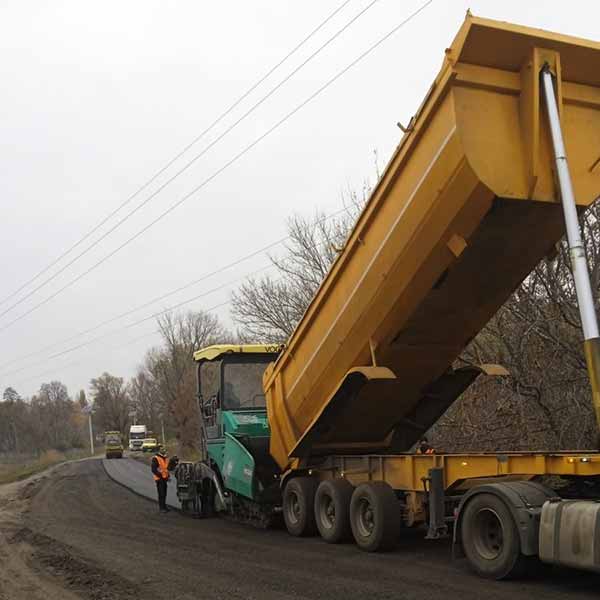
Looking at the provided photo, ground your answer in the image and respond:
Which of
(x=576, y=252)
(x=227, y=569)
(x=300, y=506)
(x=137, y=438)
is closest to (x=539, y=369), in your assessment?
(x=300, y=506)

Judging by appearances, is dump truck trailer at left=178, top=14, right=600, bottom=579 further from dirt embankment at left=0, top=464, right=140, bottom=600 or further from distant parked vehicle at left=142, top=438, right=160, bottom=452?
distant parked vehicle at left=142, top=438, right=160, bottom=452

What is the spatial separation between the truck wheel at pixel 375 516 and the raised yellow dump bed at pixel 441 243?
1.04 metres

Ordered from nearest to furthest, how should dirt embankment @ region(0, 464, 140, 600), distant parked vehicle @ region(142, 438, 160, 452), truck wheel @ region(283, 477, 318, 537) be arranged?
dirt embankment @ region(0, 464, 140, 600) → truck wheel @ region(283, 477, 318, 537) → distant parked vehicle @ region(142, 438, 160, 452)

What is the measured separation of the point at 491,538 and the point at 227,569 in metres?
2.83

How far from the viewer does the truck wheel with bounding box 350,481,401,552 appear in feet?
27.5

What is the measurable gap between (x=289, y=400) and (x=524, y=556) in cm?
405

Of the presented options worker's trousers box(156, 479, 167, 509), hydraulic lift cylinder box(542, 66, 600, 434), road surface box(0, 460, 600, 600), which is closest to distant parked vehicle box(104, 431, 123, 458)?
worker's trousers box(156, 479, 167, 509)

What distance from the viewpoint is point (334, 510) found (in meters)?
9.35

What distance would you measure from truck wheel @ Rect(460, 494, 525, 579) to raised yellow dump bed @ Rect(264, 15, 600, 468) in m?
1.91

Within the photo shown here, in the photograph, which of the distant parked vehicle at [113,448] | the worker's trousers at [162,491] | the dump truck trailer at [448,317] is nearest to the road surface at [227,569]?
the dump truck trailer at [448,317]

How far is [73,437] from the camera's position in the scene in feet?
346

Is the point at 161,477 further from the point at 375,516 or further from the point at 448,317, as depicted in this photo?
the point at 448,317

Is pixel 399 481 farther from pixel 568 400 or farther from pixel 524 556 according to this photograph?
pixel 568 400

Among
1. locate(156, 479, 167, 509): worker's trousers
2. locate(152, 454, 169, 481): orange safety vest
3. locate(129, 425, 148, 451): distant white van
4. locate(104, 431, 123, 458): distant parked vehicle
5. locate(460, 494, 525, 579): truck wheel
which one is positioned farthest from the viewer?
locate(129, 425, 148, 451): distant white van
